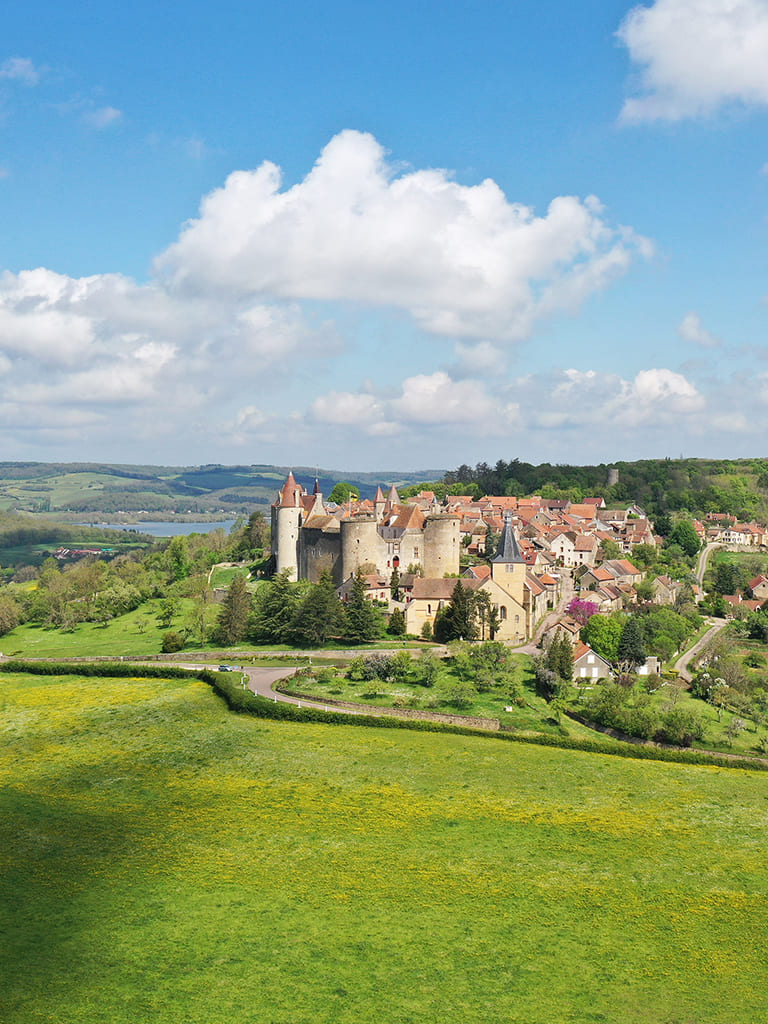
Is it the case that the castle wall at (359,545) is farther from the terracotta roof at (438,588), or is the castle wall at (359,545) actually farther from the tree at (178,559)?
the tree at (178,559)

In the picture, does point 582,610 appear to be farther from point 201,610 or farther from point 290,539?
point 201,610

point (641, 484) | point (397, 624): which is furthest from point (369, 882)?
point (641, 484)

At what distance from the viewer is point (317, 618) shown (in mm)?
65812

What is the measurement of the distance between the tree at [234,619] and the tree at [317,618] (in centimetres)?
517

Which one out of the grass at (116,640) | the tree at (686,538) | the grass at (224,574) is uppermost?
the tree at (686,538)

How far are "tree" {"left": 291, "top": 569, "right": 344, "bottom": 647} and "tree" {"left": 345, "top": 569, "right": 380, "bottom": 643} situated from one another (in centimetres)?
124

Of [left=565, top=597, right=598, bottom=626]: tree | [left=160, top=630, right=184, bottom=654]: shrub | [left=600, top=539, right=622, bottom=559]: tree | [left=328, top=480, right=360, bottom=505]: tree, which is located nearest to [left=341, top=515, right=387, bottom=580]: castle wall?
[left=160, top=630, right=184, bottom=654]: shrub

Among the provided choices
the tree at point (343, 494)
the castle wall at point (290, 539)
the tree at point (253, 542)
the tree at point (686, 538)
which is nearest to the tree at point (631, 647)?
the castle wall at point (290, 539)

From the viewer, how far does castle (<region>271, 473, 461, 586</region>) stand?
7762 cm

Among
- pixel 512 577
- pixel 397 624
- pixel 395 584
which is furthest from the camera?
pixel 395 584

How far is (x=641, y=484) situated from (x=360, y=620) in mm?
106737

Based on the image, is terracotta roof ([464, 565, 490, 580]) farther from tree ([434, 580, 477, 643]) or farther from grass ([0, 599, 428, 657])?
grass ([0, 599, 428, 657])

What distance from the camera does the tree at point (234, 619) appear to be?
69188 millimetres

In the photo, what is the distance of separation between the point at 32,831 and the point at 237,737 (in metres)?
13.7
